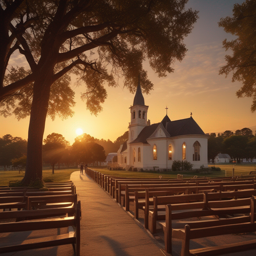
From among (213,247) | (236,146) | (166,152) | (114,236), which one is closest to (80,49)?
(114,236)

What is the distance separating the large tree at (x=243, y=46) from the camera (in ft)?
59.2

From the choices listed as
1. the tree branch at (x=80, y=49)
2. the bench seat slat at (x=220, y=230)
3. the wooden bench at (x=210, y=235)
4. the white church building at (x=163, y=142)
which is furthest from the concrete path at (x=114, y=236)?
the white church building at (x=163, y=142)

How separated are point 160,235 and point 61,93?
649 inches

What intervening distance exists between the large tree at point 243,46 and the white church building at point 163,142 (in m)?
22.3

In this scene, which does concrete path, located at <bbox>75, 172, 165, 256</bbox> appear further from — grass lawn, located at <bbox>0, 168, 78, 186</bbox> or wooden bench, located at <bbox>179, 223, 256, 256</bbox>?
grass lawn, located at <bbox>0, 168, 78, 186</bbox>

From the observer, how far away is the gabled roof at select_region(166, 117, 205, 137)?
43281mm

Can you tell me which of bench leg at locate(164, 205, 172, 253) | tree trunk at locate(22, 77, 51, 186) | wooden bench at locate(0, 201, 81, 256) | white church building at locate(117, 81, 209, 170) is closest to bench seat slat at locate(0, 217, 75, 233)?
wooden bench at locate(0, 201, 81, 256)

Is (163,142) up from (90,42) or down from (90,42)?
down

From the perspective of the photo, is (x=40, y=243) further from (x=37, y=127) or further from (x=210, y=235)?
(x=37, y=127)

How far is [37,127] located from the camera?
12117 millimetres

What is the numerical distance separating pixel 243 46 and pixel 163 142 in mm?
27412

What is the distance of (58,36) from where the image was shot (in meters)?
12.0

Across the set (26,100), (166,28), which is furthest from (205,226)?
(26,100)

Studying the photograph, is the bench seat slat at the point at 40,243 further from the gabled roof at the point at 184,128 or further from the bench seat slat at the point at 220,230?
the gabled roof at the point at 184,128
